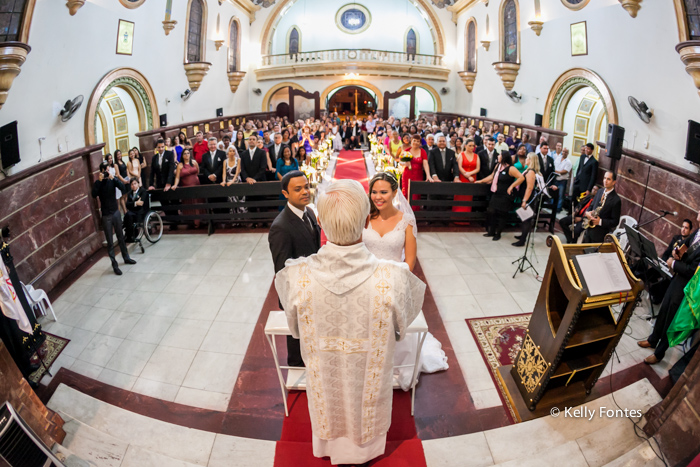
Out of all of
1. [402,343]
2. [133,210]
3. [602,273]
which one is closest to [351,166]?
[133,210]

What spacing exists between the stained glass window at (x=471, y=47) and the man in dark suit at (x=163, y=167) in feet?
45.2

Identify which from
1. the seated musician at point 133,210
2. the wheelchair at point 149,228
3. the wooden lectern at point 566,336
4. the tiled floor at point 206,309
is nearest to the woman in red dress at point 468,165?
the tiled floor at point 206,309

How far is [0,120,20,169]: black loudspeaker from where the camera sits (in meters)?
4.51

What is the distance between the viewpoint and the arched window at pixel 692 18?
5.14 metres

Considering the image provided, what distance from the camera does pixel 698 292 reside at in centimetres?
305

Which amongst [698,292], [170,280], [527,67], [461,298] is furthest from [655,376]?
[527,67]

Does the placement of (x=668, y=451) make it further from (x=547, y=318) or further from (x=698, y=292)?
(x=698, y=292)

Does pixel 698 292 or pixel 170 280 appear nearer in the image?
pixel 698 292

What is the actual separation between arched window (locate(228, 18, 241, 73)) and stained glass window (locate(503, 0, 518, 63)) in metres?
9.96

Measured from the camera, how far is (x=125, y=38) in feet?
25.8

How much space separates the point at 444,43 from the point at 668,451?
19.8m

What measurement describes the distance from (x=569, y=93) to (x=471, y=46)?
846cm

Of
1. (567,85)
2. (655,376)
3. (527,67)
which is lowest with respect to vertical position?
(655,376)

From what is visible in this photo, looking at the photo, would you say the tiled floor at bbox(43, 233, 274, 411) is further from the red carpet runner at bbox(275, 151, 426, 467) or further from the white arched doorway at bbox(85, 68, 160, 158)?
the white arched doorway at bbox(85, 68, 160, 158)
